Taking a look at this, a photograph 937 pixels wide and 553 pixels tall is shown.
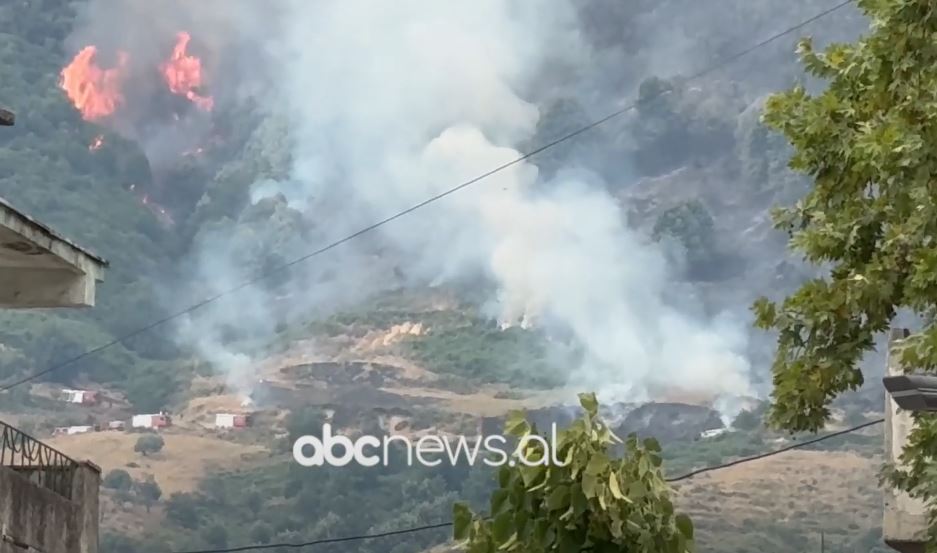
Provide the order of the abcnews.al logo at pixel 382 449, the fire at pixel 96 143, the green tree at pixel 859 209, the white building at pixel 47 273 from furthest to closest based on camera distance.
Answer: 1. the fire at pixel 96 143
2. the abcnews.al logo at pixel 382 449
3. the white building at pixel 47 273
4. the green tree at pixel 859 209

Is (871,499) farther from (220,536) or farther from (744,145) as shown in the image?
(220,536)

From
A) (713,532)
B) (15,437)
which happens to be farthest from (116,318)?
(15,437)

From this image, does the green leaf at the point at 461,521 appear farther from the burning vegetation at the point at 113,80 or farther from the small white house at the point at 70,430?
the burning vegetation at the point at 113,80

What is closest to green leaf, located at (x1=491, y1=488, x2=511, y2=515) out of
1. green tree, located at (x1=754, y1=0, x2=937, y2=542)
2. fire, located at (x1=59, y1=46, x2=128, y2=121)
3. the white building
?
green tree, located at (x1=754, y1=0, x2=937, y2=542)

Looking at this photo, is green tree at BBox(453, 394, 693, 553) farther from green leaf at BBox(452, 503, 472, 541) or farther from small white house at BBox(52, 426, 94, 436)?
small white house at BBox(52, 426, 94, 436)

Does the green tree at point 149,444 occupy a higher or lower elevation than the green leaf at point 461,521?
higher

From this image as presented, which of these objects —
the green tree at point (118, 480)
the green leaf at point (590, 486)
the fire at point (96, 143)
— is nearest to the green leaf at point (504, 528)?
the green leaf at point (590, 486)
